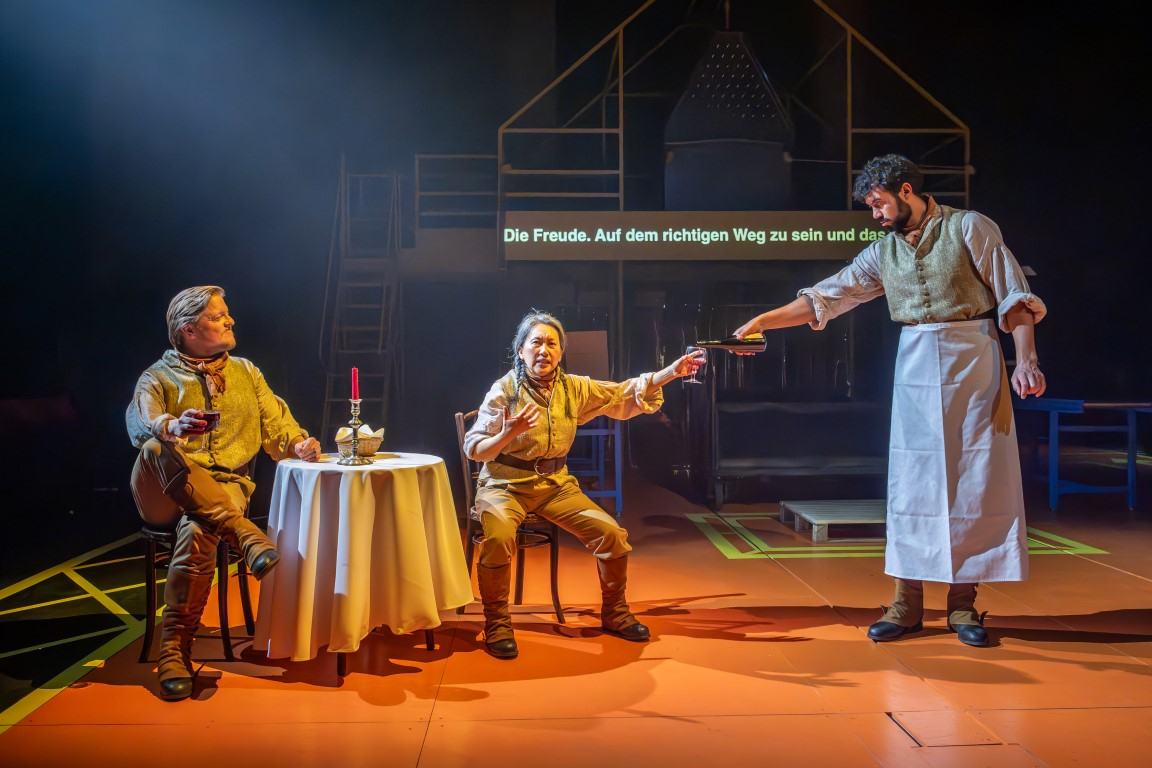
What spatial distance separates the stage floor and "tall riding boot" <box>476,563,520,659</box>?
6 cm

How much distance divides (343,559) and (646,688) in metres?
1.03

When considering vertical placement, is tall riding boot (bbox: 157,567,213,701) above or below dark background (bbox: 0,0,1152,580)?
below

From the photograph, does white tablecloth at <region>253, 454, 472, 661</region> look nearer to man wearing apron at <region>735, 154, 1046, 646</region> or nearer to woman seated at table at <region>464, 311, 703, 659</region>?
woman seated at table at <region>464, 311, 703, 659</region>

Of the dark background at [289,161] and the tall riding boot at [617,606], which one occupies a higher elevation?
the dark background at [289,161]

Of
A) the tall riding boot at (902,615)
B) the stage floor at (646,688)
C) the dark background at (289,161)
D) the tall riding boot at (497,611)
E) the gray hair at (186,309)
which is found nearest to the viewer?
the stage floor at (646,688)

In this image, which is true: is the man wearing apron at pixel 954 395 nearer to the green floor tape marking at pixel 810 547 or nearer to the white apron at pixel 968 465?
the white apron at pixel 968 465

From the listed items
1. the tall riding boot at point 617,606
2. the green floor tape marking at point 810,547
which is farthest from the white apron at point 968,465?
the green floor tape marking at point 810,547

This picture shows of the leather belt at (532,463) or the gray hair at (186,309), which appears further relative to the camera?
Result: the leather belt at (532,463)

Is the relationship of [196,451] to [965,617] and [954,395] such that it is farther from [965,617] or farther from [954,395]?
[965,617]

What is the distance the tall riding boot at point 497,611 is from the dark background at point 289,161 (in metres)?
2.76

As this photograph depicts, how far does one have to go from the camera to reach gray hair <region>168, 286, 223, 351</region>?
9.50ft

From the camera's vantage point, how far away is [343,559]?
278 cm

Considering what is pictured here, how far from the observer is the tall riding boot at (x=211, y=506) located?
8.83 ft
